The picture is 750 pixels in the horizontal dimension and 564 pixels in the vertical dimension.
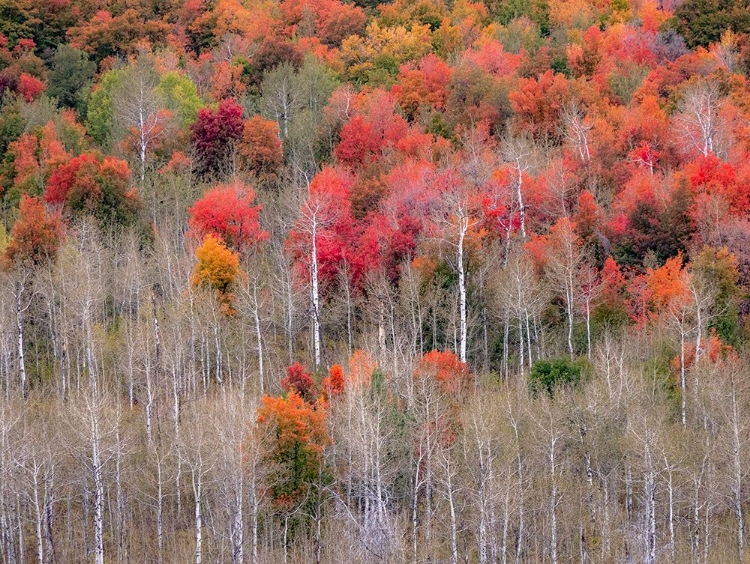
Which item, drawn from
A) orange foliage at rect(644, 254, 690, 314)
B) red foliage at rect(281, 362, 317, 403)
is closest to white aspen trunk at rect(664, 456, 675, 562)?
orange foliage at rect(644, 254, 690, 314)

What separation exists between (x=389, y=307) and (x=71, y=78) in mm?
38677

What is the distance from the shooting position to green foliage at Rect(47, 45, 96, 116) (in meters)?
76.3

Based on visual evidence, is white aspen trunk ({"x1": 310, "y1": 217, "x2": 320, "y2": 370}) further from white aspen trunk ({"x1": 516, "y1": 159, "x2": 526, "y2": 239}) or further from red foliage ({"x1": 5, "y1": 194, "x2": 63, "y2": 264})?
red foliage ({"x1": 5, "y1": 194, "x2": 63, "y2": 264})

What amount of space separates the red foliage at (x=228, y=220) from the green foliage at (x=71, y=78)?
26.1m

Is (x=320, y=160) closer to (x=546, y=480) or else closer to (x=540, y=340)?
(x=540, y=340)

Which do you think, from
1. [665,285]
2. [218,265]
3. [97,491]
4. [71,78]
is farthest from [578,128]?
[71,78]

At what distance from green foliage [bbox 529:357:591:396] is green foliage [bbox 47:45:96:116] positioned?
145 ft

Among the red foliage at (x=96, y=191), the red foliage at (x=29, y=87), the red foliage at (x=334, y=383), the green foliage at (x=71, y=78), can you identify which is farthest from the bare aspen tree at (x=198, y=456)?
the green foliage at (x=71, y=78)

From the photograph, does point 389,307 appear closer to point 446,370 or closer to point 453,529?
point 446,370

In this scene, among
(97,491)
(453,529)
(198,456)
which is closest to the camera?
(453,529)

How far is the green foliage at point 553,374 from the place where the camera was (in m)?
39.8

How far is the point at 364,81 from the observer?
78625mm

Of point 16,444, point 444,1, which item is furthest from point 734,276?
point 444,1

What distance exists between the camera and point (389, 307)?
47.2m
